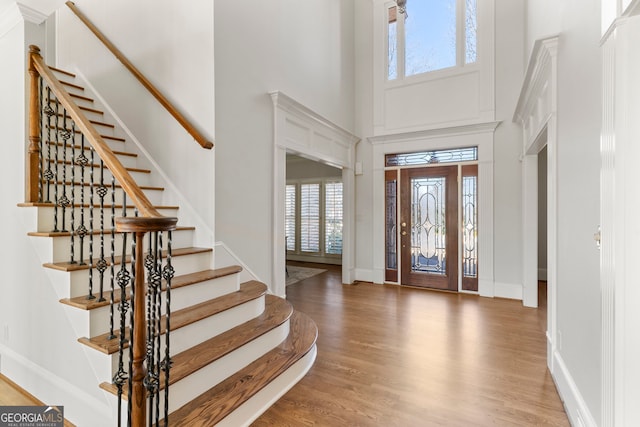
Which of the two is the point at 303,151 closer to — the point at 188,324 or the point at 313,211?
the point at 188,324

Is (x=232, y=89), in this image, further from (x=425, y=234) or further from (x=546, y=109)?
(x=425, y=234)

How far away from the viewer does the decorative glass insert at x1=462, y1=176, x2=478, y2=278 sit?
16.1 ft

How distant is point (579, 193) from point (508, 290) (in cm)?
322

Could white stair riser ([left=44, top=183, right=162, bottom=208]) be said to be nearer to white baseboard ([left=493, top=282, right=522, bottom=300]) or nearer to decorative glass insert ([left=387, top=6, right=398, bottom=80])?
decorative glass insert ([left=387, top=6, right=398, bottom=80])

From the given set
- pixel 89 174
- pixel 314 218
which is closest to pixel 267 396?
pixel 89 174

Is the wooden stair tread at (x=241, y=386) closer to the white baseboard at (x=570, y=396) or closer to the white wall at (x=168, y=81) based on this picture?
the white wall at (x=168, y=81)

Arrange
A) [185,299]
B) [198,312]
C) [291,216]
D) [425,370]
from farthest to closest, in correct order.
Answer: [291,216], [425,370], [185,299], [198,312]

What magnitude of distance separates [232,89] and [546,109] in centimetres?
287

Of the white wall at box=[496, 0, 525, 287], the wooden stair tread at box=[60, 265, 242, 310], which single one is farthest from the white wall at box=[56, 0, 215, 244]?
the white wall at box=[496, 0, 525, 287]

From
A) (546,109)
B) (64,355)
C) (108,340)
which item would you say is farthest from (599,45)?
(64,355)

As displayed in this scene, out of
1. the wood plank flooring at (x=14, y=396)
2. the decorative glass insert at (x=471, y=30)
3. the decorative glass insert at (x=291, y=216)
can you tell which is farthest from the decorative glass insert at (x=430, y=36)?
the wood plank flooring at (x=14, y=396)

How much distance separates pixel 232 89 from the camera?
313cm

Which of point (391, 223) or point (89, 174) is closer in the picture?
point (89, 174)

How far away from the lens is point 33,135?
7.29 feet
